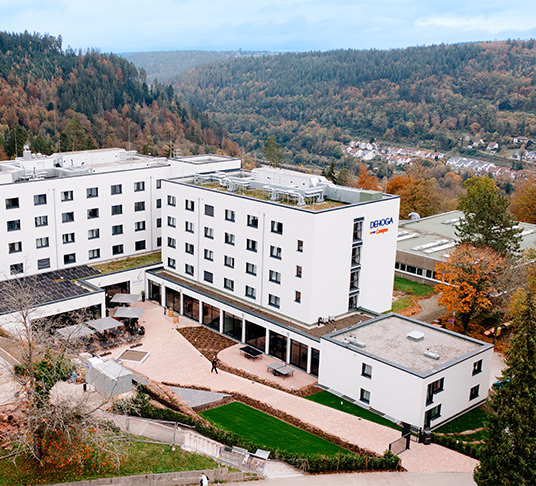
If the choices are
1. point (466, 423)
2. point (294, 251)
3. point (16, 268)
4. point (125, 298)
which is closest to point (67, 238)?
point (16, 268)

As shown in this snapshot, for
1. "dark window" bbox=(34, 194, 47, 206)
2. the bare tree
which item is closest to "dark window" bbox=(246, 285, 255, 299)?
"dark window" bbox=(34, 194, 47, 206)

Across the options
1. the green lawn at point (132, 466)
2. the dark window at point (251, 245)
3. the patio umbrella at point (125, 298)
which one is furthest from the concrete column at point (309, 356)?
the patio umbrella at point (125, 298)

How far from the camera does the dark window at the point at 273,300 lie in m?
48.3

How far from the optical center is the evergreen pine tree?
27.1m

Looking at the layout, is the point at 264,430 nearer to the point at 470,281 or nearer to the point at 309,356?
the point at 309,356

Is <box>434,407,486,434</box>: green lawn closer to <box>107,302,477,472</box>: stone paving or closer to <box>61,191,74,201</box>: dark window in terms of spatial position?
<box>107,302,477,472</box>: stone paving

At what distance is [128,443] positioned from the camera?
2853 cm

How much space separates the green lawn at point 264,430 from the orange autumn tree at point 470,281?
2164 cm

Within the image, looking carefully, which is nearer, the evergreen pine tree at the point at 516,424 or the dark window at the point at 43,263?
the evergreen pine tree at the point at 516,424

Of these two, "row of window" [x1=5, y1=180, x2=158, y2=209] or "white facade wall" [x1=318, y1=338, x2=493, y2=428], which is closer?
"white facade wall" [x1=318, y1=338, x2=493, y2=428]

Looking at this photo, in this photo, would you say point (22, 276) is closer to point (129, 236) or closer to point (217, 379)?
point (129, 236)

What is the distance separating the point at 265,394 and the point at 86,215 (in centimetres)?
2903

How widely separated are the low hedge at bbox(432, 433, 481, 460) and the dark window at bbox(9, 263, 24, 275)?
40.0 m

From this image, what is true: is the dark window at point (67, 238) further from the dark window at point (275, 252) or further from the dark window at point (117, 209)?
the dark window at point (275, 252)
